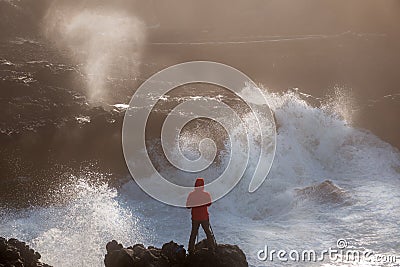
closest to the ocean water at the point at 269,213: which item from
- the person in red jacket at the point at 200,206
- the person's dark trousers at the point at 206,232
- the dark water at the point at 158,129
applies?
the dark water at the point at 158,129

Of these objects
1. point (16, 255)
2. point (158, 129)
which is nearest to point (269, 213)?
point (158, 129)

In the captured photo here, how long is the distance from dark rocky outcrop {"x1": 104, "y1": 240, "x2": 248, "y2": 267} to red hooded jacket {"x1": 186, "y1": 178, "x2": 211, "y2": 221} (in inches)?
35.2

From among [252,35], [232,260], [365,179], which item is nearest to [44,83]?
[365,179]

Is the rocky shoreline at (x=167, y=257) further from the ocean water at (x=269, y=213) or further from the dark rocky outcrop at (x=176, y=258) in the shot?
the ocean water at (x=269, y=213)

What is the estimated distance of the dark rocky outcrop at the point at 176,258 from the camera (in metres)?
14.5

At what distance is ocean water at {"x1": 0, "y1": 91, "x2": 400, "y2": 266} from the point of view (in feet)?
66.8

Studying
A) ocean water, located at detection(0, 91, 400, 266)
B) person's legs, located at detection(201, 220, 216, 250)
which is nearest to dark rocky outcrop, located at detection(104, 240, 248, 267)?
person's legs, located at detection(201, 220, 216, 250)

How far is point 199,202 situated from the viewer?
48.2ft

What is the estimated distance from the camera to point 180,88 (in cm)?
3872

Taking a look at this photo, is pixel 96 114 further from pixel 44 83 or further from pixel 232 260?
pixel 232 260

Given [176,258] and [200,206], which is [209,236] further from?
[176,258]

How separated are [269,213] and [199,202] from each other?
32.2 feet

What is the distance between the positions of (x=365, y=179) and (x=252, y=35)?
3735 cm

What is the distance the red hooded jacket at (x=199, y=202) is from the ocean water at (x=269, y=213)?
5131 mm
